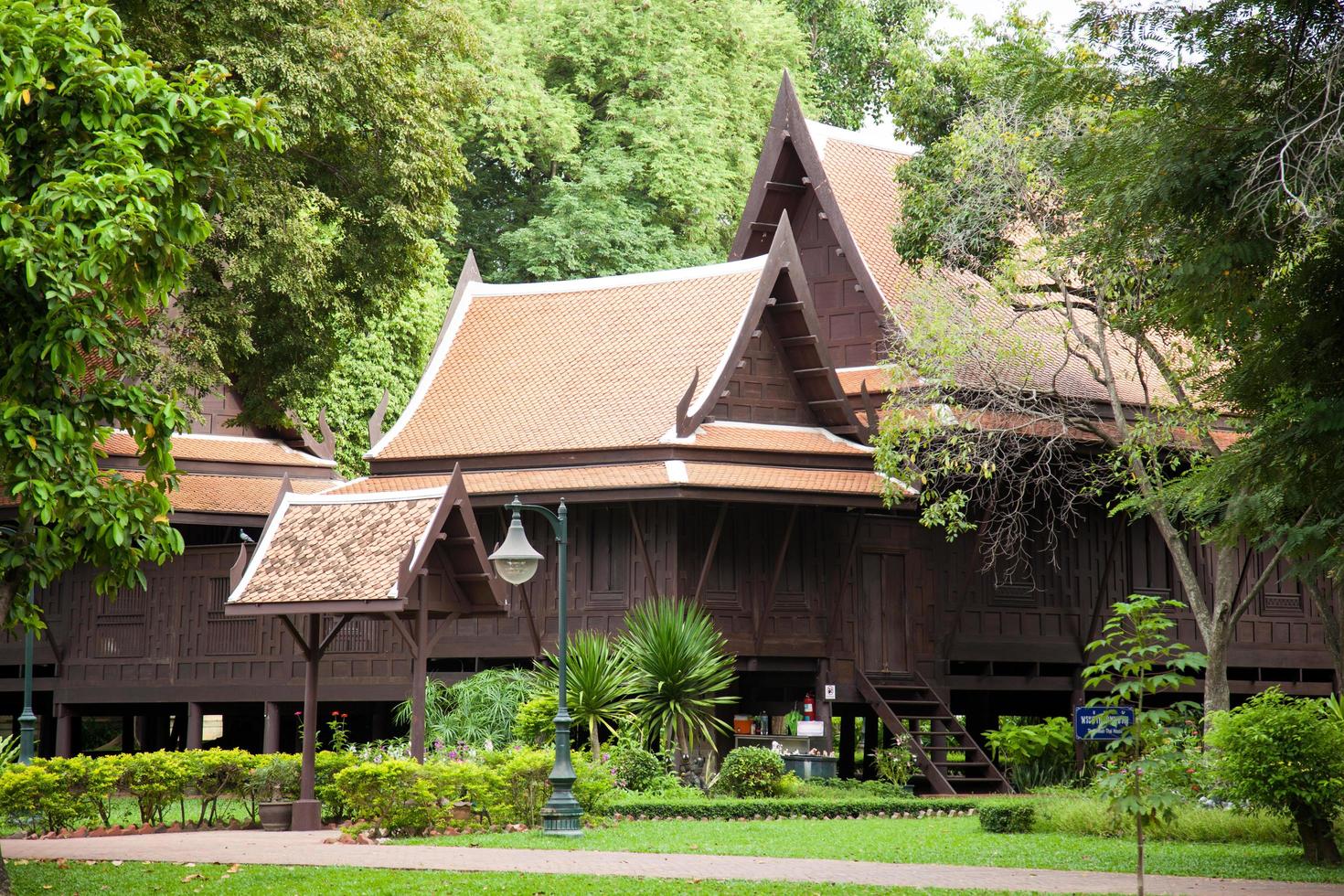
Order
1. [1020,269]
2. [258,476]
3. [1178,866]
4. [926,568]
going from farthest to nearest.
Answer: [258,476], [926,568], [1020,269], [1178,866]

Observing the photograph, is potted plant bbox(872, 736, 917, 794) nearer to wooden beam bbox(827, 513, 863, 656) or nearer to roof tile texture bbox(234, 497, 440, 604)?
wooden beam bbox(827, 513, 863, 656)

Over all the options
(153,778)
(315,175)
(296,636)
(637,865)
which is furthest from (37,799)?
(315,175)

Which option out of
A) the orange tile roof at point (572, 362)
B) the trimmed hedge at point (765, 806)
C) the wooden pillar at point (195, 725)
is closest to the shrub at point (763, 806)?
the trimmed hedge at point (765, 806)

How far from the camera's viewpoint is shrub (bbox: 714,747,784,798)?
20672 millimetres

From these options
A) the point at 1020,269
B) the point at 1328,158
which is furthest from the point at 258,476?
the point at 1328,158

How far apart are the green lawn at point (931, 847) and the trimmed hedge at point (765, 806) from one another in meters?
0.66

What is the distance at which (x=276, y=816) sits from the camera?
17.8 m

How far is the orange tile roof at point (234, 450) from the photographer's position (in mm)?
27031

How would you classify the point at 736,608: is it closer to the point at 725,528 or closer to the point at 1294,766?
the point at 725,528

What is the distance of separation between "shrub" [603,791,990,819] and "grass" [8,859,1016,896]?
212 inches

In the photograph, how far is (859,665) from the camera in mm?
24141

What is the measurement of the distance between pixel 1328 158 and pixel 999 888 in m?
5.46

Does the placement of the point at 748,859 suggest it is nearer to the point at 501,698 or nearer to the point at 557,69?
the point at 501,698

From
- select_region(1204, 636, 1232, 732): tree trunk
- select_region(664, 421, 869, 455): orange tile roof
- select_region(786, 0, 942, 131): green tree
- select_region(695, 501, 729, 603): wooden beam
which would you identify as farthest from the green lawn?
select_region(786, 0, 942, 131): green tree
